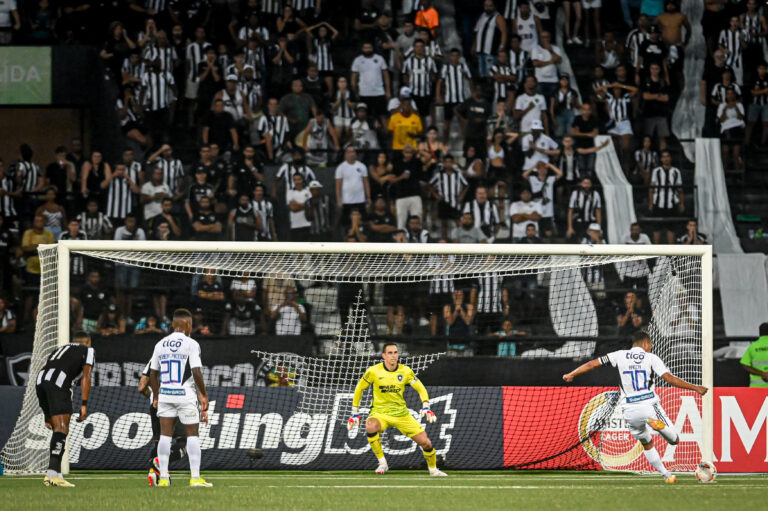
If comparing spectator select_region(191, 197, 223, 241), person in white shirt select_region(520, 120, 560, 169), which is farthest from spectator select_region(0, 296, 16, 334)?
person in white shirt select_region(520, 120, 560, 169)

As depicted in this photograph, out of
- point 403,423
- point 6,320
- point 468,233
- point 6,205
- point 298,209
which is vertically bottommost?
point 403,423

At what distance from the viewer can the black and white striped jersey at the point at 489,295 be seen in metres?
17.8

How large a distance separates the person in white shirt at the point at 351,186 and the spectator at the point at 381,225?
1.71 feet

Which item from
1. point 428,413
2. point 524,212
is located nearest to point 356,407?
point 428,413

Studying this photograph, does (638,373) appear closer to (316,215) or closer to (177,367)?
(177,367)

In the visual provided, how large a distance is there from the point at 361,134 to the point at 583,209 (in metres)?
4.14

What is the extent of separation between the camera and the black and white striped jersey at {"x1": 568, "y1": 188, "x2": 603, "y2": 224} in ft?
64.1

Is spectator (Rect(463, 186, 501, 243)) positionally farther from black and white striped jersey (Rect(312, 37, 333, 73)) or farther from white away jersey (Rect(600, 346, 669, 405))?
white away jersey (Rect(600, 346, 669, 405))

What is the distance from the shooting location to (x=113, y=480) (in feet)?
40.3

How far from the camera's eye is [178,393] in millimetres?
11211

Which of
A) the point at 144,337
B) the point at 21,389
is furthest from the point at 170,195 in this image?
the point at 21,389

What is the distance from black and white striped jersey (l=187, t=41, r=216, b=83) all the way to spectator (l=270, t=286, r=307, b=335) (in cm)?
553

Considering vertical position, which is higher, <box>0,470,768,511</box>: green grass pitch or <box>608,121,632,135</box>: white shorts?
<box>608,121,632,135</box>: white shorts

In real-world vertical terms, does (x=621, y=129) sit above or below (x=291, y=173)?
above
